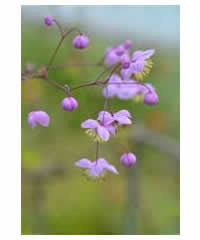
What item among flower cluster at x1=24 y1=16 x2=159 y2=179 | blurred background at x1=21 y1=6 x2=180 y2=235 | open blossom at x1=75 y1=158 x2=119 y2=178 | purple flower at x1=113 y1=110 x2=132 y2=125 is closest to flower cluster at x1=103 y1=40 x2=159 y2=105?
flower cluster at x1=24 y1=16 x2=159 y2=179

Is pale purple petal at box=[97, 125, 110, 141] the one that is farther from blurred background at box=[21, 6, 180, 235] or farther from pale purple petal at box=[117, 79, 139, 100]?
blurred background at box=[21, 6, 180, 235]

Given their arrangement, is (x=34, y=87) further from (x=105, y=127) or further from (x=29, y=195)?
(x=105, y=127)

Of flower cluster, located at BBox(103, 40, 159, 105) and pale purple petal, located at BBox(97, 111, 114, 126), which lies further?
flower cluster, located at BBox(103, 40, 159, 105)

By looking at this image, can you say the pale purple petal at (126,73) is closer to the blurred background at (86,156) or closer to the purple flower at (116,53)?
the purple flower at (116,53)

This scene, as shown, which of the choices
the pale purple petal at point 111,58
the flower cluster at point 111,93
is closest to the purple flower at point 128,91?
the flower cluster at point 111,93

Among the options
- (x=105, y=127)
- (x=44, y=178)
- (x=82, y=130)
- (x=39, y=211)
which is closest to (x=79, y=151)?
(x=82, y=130)

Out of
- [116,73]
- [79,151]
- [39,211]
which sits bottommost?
[39,211]
